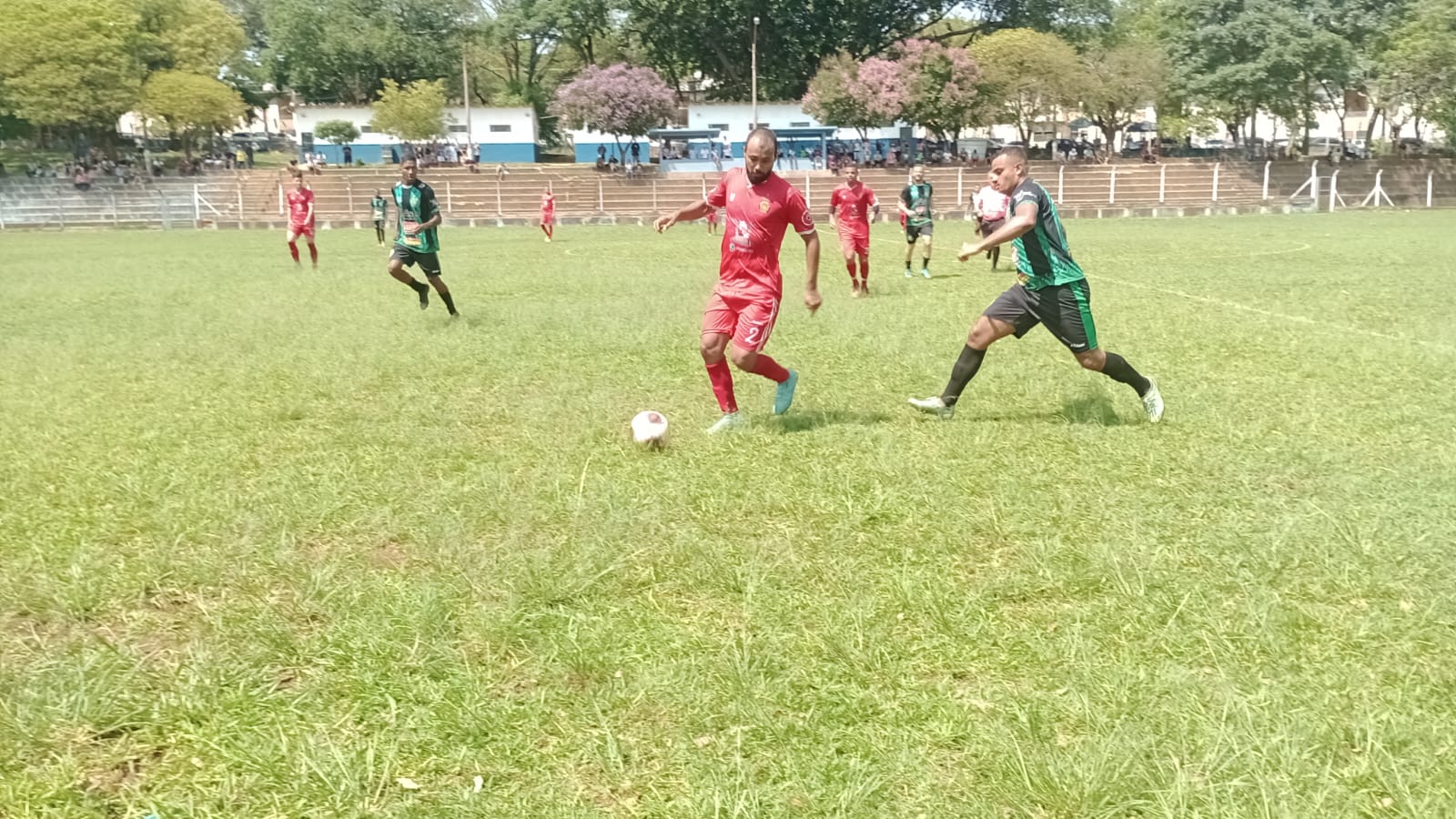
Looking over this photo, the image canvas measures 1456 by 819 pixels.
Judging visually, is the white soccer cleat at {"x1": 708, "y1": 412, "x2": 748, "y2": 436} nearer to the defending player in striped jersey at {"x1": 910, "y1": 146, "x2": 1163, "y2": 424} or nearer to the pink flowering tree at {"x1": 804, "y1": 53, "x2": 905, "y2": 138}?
the defending player in striped jersey at {"x1": 910, "y1": 146, "x2": 1163, "y2": 424}

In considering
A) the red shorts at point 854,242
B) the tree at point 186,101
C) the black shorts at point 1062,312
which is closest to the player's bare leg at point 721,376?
the black shorts at point 1062,312

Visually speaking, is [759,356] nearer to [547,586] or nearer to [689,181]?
[547,586]

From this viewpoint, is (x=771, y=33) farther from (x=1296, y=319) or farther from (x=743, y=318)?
(x=743, y=318)

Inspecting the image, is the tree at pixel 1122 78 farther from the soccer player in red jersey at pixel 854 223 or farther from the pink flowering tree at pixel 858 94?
the soccer player in red jersey at pixel 854 223

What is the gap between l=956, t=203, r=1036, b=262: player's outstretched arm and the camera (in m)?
6.76

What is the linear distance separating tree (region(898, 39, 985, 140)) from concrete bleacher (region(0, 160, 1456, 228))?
361 centimetres

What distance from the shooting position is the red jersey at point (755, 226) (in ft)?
23.9

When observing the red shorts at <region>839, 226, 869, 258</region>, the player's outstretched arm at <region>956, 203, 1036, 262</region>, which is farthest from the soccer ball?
the red shorts at <region>839, 226, 869, 258</region>

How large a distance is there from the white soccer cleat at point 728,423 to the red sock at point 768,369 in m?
0.34

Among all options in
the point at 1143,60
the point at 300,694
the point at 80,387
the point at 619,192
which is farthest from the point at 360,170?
the point at 300,694

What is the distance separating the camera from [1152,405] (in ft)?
24.5

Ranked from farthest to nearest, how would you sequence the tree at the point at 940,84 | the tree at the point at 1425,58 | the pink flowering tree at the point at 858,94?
the tree at the point at 940,84 → the pink flowering tree at the point at 858,94 → the tree at the point at 1425,58

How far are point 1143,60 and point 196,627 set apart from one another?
53.6 metres

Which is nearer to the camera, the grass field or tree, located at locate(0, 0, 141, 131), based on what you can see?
the grass field
